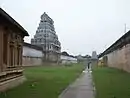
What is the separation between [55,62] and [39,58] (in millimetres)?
23559

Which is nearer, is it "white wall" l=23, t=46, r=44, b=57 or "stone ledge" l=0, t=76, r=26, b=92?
"stone ledge" l=0, t=76, r=26, b=92

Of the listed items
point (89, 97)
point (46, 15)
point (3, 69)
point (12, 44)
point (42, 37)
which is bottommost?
point (89, 97)

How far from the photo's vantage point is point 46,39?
107938 mm

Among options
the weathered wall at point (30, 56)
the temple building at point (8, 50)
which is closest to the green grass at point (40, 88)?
the temple building at point (8, 50)

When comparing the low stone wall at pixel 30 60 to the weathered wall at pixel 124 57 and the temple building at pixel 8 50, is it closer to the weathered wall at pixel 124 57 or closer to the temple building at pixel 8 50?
the weathered wall at pixel 124 57

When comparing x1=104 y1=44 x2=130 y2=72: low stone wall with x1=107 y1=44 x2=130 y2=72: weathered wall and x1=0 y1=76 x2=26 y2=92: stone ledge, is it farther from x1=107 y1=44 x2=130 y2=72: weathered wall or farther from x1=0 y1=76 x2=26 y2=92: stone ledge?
x1=0 y1=76 x2=26 y2=92: stone ledge

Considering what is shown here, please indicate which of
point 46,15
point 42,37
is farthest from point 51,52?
point 46,15

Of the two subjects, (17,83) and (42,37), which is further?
(42,37)

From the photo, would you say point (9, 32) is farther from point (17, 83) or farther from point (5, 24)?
point (17, 83)

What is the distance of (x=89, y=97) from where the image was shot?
51.0 ft

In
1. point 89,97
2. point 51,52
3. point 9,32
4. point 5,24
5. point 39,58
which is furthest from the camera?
point 51,52

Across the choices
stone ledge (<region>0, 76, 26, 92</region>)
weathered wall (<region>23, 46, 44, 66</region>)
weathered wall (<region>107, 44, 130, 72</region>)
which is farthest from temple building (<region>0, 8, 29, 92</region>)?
weathered wall (<region>23, 46, 44, 66</region>)

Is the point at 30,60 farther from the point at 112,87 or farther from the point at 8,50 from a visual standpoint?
the point at 112,87

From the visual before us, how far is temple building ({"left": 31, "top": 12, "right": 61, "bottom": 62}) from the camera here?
107 metres
